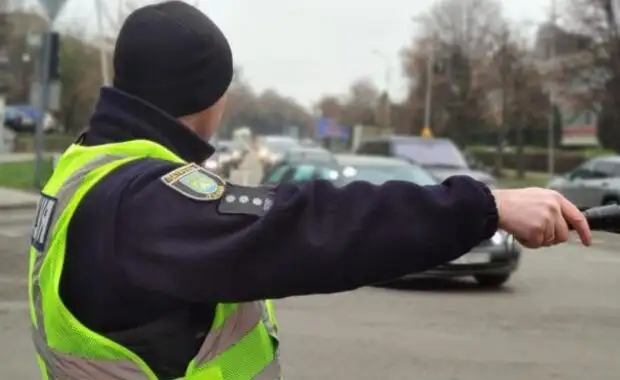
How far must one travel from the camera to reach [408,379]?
7.54 meters

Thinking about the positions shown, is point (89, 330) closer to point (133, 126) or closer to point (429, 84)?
point (133, 126)

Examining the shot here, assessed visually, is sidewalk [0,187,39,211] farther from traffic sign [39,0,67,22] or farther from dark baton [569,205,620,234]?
dark baton [569,205,620,234]

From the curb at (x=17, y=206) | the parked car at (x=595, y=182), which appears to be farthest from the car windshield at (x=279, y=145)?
the curb at (x=17, y=206)

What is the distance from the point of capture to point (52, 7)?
1791 centimetres

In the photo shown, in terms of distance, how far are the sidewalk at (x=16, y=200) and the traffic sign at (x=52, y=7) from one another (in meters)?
4.12

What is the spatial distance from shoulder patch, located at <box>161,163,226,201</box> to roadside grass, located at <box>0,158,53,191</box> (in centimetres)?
2094

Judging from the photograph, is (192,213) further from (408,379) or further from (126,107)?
(408,379)


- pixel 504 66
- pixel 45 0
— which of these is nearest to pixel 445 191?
pixel 45 0

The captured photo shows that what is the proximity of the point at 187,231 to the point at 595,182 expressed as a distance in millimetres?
23245

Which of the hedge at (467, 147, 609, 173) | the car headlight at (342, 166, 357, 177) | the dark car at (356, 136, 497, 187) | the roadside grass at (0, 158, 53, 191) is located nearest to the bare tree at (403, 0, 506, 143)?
the hedge at (467, 147, 609, 173)

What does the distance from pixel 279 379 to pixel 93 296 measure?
16.4 inches

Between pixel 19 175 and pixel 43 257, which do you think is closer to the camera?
pixel 43 257

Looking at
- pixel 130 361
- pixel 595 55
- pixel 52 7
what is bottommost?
pixel 130 361

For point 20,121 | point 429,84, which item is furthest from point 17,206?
point 20,121
